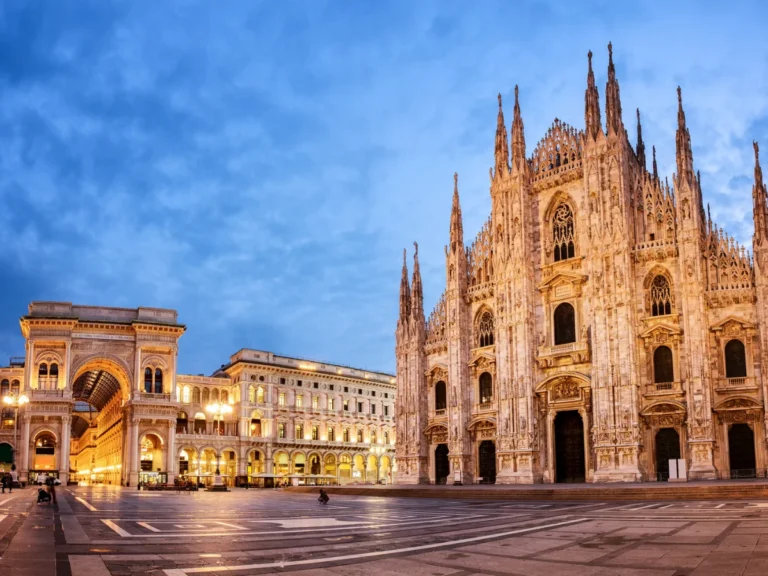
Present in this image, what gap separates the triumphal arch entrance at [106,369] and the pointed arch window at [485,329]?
37.6 m

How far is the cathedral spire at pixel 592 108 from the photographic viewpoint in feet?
162

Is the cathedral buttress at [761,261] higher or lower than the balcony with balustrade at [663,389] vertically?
higher

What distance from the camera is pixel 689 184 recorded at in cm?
4447

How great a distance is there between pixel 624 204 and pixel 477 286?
41.6 ft

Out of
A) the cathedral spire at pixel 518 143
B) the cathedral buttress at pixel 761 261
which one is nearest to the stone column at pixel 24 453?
the cathedral spire at pixel 518 143

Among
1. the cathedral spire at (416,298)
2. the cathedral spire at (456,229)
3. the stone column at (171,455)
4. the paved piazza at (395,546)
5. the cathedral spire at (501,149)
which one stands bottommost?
the stone column at (171,455)

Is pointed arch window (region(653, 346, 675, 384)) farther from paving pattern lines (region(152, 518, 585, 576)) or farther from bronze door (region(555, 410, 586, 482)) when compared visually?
paving pattern lines (region(152, 518, 585, 576))

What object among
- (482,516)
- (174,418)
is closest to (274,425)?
(174,418)

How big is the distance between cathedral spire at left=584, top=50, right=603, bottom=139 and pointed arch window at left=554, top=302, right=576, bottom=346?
38.5ft

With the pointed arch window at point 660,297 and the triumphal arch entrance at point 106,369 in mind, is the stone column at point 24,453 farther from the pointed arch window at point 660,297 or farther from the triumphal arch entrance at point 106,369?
the pointed arch window at point 660,297

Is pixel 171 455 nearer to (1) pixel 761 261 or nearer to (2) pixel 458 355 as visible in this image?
(2) pixel 458 355

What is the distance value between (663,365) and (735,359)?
13.4ft

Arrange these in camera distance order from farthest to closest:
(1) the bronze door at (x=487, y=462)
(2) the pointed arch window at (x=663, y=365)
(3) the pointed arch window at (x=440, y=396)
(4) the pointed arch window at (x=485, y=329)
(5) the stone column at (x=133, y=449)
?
(5) the stone column at (x=133, y=449)
(3) the pointed arch window at (x=440, y=396)
(4) the pointed arch window at (x=485, y=329)
(1) the bronze door at (x=487, y=462)
(2) the pointed arch window at (x=663, y=365)

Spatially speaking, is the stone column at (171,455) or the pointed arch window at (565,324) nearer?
the pointed arch window at (565,324)
